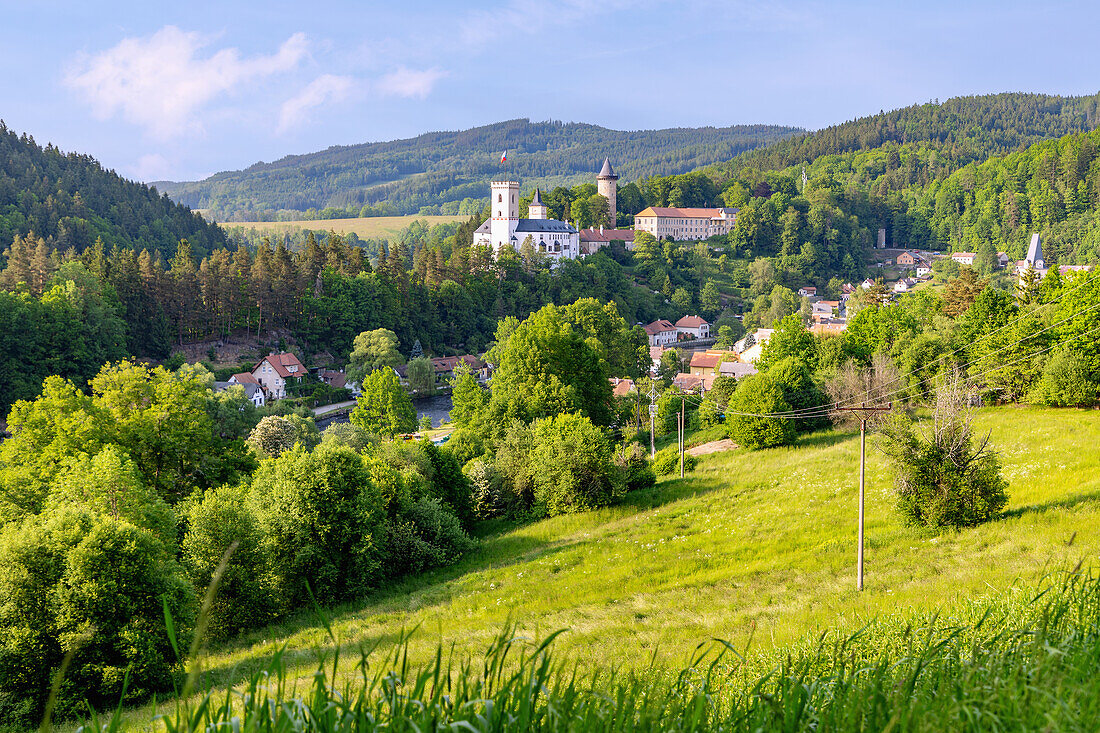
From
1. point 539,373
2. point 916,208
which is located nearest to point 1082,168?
point 916,208

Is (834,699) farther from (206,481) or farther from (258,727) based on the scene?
(206,481)

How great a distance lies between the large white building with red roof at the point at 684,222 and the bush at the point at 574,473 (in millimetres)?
109499

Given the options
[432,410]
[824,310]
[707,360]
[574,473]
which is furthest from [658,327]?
[574,473]

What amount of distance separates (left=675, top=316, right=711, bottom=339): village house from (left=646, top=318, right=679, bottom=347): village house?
1.18 meters

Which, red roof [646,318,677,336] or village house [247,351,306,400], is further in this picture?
red roof [646,318,677,336]

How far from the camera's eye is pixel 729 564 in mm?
19016

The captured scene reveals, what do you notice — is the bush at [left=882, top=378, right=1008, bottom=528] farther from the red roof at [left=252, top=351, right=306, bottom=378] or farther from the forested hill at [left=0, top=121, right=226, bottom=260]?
the forested hill at [left=0, top=121, right=226, bottom=260]

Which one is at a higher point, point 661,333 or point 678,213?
point 678,213

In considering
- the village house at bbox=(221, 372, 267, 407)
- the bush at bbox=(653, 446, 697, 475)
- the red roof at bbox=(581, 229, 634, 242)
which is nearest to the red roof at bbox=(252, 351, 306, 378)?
the village house at bbox=(221, 372, 267, 407)

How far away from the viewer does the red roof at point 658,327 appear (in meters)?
99.4

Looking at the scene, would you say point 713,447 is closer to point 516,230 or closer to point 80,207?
point 516,230

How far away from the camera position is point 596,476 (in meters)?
28.0

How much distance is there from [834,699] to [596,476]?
25.5 meters

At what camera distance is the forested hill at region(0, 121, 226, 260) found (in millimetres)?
95750
